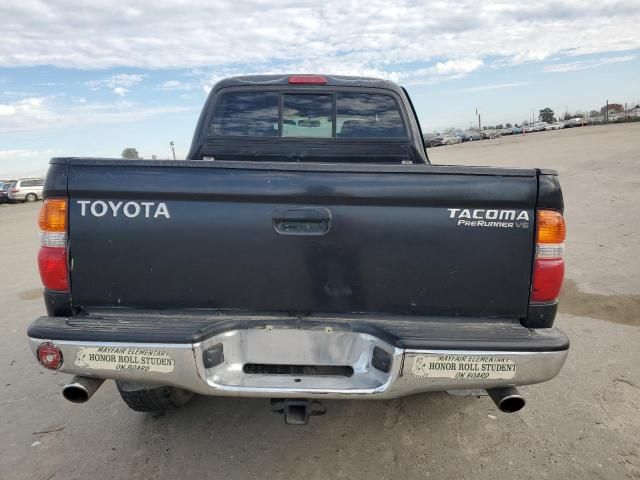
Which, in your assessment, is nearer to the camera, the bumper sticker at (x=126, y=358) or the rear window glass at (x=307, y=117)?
the bumper sticker at (x=126, y=358)

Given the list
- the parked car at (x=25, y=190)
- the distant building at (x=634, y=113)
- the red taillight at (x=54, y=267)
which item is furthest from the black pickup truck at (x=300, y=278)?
the distant building at (x=634, y=113)

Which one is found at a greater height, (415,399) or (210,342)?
(210,342)

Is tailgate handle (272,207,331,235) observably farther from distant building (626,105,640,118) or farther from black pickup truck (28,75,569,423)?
distant building (626,105,640,118)

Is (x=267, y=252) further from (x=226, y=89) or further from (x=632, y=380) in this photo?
(x=632, y=380)

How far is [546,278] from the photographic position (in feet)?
7.59

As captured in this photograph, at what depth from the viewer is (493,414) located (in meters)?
3.32

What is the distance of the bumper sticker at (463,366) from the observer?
85.7 inches

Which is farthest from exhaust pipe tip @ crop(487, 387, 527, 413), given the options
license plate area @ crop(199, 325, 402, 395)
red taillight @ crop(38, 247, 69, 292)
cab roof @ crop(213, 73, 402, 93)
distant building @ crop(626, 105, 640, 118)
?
distant building @ crop(626, 105, 640, 118)

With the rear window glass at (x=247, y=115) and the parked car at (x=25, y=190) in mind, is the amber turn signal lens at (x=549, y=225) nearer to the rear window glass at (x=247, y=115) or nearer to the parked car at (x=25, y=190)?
the rear window glass at (x=247, y=115)

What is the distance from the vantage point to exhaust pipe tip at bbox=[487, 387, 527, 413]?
2381mm

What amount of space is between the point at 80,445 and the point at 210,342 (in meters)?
1.54

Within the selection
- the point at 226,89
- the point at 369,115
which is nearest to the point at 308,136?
the point at 369,115

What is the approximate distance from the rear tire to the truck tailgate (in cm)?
94

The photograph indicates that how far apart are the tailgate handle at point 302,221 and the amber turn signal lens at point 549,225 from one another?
3.30 feet
